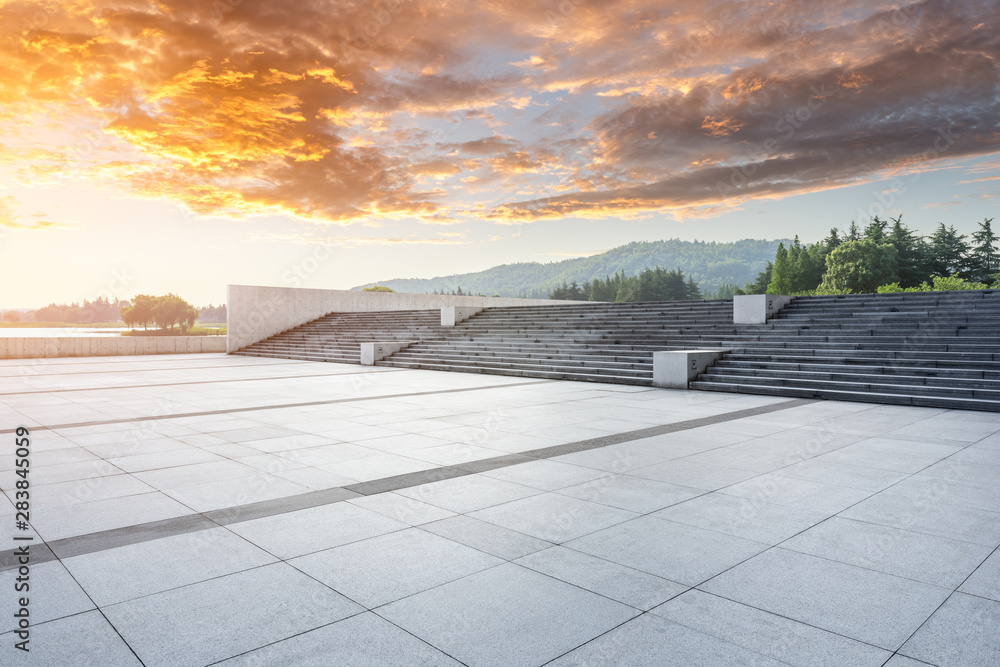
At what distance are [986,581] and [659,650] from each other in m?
2.50

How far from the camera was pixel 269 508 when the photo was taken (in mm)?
5406

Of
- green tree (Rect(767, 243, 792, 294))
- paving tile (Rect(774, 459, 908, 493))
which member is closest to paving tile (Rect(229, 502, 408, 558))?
paving tile (Rect(774, 459, 908, 493))

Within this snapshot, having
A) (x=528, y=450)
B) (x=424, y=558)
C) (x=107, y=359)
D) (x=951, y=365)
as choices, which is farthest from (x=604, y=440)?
(x=107, y=359)

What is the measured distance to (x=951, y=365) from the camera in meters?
12.7

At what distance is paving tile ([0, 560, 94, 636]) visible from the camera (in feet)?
11.1

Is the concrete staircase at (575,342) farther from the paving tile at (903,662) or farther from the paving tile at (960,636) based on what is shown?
the paving tile at (903,662)

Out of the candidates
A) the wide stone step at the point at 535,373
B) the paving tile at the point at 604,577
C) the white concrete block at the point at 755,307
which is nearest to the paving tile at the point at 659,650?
the paving tile at the point at 604,577

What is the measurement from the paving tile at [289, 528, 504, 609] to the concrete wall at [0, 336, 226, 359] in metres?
29.2

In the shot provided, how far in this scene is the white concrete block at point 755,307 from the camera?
1838 centimetres

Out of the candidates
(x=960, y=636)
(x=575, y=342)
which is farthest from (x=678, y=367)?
(x=960, y=636)

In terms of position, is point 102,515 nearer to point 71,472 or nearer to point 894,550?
point 71,472

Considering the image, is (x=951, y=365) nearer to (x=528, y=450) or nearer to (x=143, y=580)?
(x=528, y=450)

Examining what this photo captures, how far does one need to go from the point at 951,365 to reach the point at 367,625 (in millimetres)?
14009

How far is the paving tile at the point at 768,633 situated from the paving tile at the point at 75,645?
2.88m
